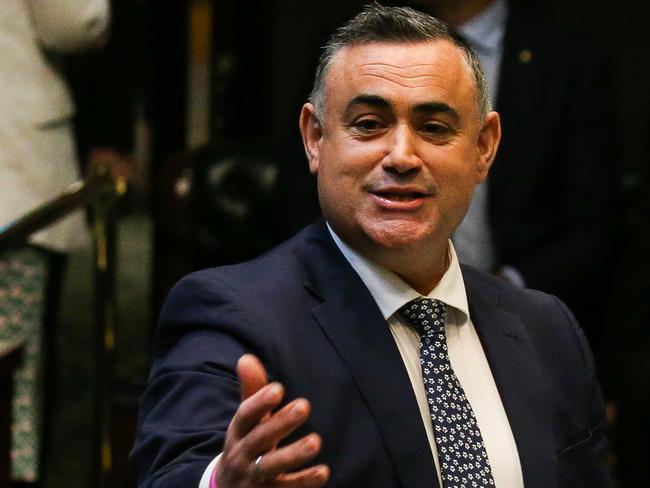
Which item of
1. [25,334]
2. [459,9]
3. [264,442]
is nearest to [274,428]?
[264,442]

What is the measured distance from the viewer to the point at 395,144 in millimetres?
2039

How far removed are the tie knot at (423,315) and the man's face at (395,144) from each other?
0.27 feet

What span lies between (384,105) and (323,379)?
0.38 m

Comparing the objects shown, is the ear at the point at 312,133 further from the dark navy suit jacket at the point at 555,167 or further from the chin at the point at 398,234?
the dark navy suit jacket at the point at 555,167

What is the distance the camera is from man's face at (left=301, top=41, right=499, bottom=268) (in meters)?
2.04

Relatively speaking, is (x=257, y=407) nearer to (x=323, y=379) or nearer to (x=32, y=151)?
(x=323, y=379)

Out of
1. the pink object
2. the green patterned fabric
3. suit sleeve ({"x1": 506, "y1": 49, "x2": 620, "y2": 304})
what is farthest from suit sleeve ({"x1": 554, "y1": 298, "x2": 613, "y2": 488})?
suit sleeve ({"x1": 506, "y1": 49, "x2": 620, "y2": 304})

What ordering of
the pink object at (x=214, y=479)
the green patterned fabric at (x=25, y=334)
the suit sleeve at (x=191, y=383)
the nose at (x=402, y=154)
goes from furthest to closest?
the green patterned fabric at (x=25, y=334)
the nose at (x=402, y=154)
the suit sleeve at (x=191, y=383)
the pink object at (x=214, y=479)

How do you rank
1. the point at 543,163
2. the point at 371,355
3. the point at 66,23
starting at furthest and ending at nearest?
1. the point at 543,163
2. the point at 66,23
3. the point at 371,355

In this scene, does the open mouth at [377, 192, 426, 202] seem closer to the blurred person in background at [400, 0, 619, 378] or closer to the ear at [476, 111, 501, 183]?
the ear at [476, 111, 501, 183]

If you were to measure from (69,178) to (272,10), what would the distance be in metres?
2.71

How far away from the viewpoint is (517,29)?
12.8 ft

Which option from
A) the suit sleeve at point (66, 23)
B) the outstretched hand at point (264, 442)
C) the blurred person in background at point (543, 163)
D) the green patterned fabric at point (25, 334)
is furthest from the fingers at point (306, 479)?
the blurred person in background at point (543, 163)

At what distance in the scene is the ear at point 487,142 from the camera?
2.23 meters
